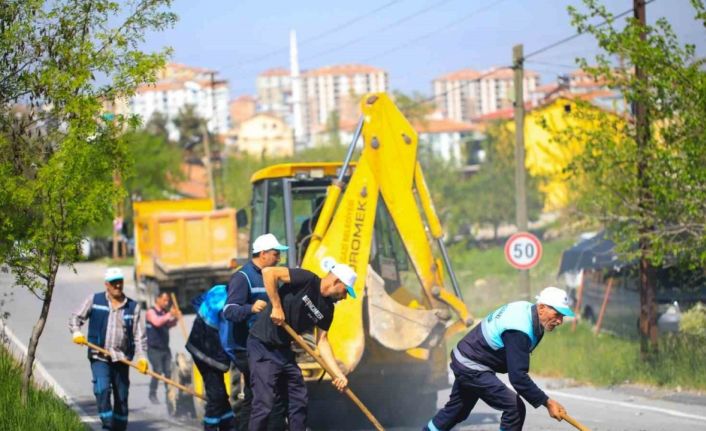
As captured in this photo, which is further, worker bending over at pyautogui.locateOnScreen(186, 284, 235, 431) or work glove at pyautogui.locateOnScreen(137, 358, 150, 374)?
work glove at pyautogui.locateOnScreen(137, 358, 150, 374)

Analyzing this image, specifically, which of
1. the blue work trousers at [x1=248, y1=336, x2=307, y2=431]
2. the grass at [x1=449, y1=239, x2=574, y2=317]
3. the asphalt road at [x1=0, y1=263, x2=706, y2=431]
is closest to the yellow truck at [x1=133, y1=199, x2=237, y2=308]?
the grass at [x1=449, y1=239, x2=574, y2=317]

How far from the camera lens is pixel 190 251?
34.5m

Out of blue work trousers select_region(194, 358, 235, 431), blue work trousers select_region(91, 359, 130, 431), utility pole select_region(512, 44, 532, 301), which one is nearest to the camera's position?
blue work trousers select_region(194, 358, 235, 431)

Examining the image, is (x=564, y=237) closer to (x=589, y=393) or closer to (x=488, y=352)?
(x=589, y=393)

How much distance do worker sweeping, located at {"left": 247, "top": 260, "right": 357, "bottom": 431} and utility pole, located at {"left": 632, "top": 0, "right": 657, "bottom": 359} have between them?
834cm

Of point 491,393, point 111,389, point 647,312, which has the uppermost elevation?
point 491,393

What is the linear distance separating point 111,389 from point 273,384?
294cm

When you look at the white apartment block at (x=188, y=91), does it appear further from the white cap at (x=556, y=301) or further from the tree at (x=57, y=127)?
the white cap at (x=556, y=301)

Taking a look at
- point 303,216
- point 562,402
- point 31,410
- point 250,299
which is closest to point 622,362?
point 562,402

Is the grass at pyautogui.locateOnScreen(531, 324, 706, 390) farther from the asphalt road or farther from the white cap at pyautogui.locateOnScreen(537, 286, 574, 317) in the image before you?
the white cap at pyautogui.locateOnScreen(537, 286, 574, 317)

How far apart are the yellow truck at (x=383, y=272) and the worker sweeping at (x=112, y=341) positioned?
69.1 inches

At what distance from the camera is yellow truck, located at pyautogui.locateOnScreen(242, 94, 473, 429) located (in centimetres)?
1253

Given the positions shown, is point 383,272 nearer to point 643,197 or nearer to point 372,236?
point 372,236

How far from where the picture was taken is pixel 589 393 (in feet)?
55.5
